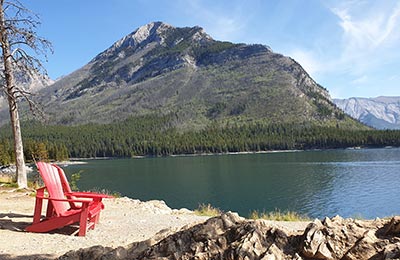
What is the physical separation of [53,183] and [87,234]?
4.50 feet

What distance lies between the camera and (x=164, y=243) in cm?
480

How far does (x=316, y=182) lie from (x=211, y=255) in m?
46.1

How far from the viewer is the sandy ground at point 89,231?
681 centimetres

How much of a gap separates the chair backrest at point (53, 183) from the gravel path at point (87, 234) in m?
0.57

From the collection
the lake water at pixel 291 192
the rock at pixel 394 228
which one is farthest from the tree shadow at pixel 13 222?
the lake water at pixel 291 192

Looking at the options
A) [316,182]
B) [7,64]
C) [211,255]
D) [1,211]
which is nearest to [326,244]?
[211,255]

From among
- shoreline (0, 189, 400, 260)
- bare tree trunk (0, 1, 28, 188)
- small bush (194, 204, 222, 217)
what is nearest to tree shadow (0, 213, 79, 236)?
shoreline (0, 189, 400, 260)

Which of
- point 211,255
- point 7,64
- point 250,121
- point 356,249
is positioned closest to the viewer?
point 356,249

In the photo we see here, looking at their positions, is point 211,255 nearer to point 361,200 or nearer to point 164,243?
point 164,243

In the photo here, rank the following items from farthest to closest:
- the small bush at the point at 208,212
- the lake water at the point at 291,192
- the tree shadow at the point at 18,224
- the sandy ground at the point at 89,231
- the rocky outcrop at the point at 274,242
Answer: the lake water at the point at 291,192
the small bush at the point at 208,212
the tree shadow at the point at 18,224
the sandy ground at the point at 89,231
the rocky outcrop at the point at 274,242

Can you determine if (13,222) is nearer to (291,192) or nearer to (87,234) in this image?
(87,234)

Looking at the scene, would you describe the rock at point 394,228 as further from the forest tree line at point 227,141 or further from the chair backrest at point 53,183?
the forest tree line at point 227,141

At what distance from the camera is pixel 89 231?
8.33 meters

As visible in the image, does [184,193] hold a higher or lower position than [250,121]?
lower
